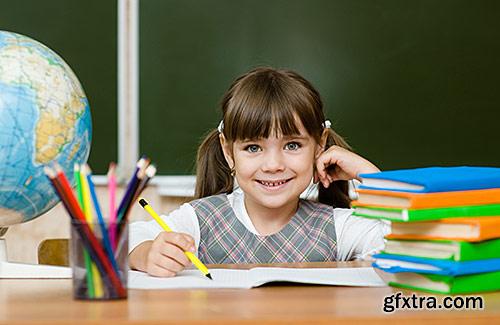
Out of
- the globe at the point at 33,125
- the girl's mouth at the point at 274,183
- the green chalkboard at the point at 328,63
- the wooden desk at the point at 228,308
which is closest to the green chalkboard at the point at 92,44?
the green chalkboard at the point at 328,63

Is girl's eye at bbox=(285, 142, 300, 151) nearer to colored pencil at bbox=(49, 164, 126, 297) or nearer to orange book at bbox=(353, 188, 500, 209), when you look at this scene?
orange book at bbox=(353, 188, 500, 209)

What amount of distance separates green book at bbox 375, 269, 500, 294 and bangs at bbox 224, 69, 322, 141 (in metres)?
0.63

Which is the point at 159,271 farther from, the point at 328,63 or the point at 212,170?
the point at 328,63

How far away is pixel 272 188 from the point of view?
71.3 inches

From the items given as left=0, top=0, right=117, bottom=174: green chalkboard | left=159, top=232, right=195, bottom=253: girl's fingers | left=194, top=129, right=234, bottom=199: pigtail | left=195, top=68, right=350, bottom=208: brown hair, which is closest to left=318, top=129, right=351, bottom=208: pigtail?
left=195, top=68, right=350, bottom=208: brown hair

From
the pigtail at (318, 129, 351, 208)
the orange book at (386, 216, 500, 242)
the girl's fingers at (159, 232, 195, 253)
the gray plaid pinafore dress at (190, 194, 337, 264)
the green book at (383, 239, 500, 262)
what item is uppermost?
the orange book at (386, 216, 500, 242)

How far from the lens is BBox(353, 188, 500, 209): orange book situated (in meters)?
1.16

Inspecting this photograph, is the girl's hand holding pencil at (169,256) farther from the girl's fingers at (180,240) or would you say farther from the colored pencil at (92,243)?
the colored pencil at (92,243)

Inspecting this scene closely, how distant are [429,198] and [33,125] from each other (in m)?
0.63

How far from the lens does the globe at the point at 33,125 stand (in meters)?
1.38

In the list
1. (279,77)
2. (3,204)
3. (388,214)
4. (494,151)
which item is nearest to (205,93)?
(494,151)

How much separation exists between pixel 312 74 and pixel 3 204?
2171mm

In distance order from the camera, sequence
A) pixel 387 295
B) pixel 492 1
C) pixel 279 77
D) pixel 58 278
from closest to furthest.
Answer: pixel 387 295 → pixel 58 278 → pixel 279 77 → pixel 492 1

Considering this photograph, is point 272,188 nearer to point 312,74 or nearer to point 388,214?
point 388,214
